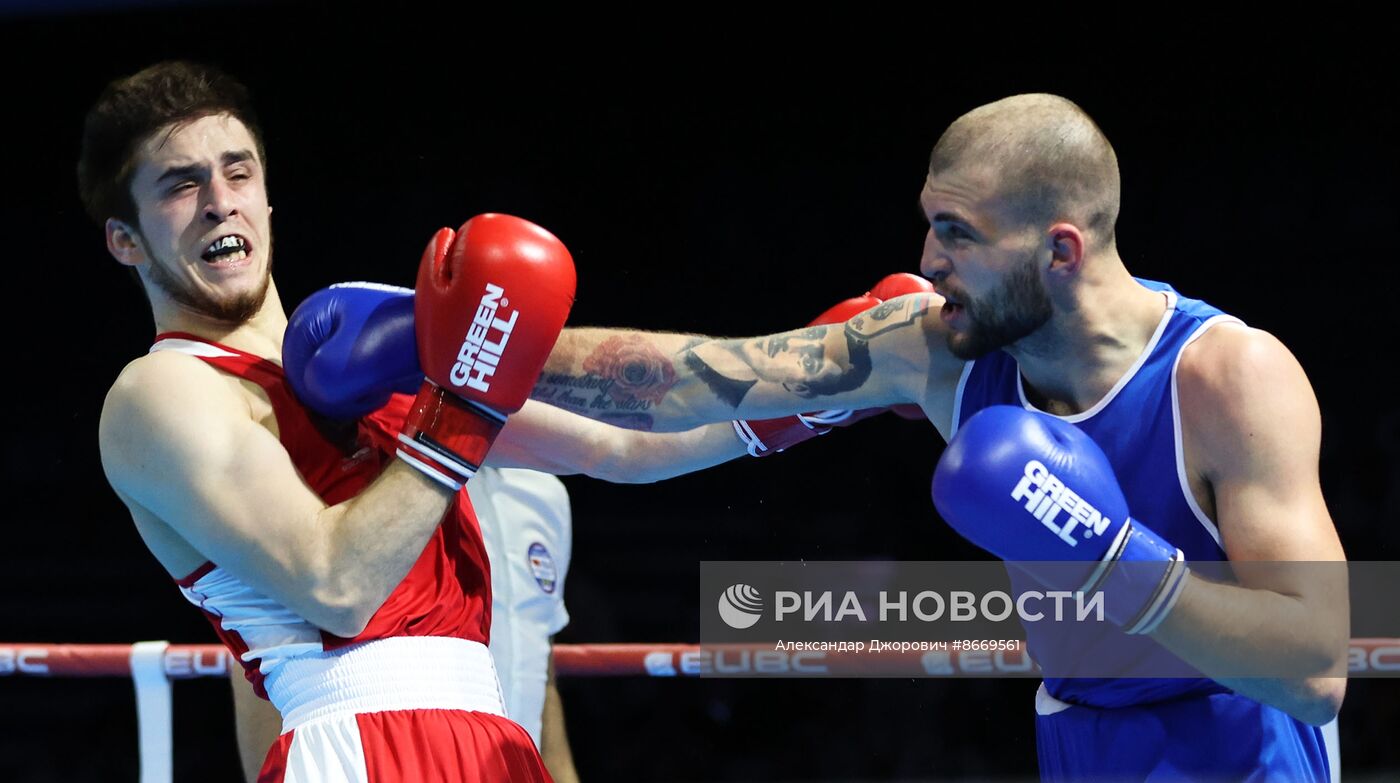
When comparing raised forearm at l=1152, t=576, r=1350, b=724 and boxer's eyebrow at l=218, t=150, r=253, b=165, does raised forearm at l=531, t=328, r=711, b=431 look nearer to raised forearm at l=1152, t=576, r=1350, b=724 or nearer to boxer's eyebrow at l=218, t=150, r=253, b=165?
boxer's eyebrow at l=218, t=150, r=253, b=165

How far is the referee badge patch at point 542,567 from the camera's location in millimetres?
3445

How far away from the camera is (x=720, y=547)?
18.1 ft

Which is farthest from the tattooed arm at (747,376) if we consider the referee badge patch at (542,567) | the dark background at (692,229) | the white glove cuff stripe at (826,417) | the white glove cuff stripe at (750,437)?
the dark background at (692,229)

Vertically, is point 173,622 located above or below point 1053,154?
below

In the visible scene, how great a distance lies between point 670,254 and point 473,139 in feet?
3.04

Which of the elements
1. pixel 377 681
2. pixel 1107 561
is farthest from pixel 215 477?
pixel 1107 561

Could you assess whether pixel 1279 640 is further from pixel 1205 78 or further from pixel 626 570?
pixel 1205 78

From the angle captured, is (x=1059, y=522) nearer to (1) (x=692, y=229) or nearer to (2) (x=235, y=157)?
(2) (x=235, y=157)

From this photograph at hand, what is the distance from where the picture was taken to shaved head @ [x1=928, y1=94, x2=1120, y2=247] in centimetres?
209

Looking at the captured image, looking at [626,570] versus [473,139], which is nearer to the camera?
[626,570]

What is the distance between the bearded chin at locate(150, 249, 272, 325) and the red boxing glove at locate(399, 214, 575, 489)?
358 millimetres

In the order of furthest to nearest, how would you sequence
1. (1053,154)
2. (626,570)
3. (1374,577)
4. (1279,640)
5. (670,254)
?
(670,254) → (626,570) → (1374,577) → (1053,154) → (1279,640)

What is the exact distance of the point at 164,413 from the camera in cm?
192

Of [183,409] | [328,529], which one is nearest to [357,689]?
[328,529]
